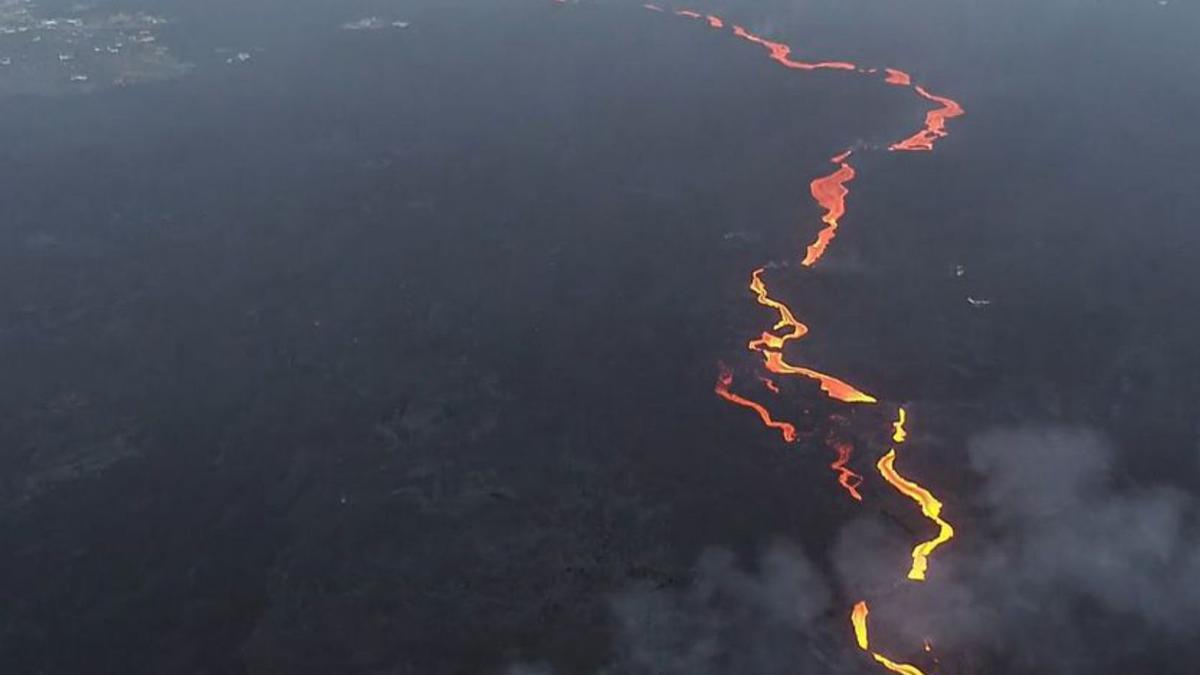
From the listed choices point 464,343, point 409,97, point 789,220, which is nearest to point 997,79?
point 789,220

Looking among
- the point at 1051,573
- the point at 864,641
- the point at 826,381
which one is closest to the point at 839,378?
the point at 826,381

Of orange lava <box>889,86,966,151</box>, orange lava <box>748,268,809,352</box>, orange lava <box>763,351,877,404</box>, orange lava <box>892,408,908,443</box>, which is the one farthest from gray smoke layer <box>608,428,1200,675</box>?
orange lava <box>889,86,966,151</box>

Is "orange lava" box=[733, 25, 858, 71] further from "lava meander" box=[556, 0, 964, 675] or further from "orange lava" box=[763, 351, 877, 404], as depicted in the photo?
"orange lava" box=[763, 351, 877, 404]

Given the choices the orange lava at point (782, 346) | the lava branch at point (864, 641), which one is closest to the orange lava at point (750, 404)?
the orange lava at point (782, 346)

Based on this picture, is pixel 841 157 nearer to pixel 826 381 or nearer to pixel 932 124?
pixel 932 124

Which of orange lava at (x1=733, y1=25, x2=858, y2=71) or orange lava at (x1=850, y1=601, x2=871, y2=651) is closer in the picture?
orange lava at (x1=850, y1=601, x2=871, y2=651)

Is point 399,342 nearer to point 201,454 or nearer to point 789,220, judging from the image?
point 201,454
